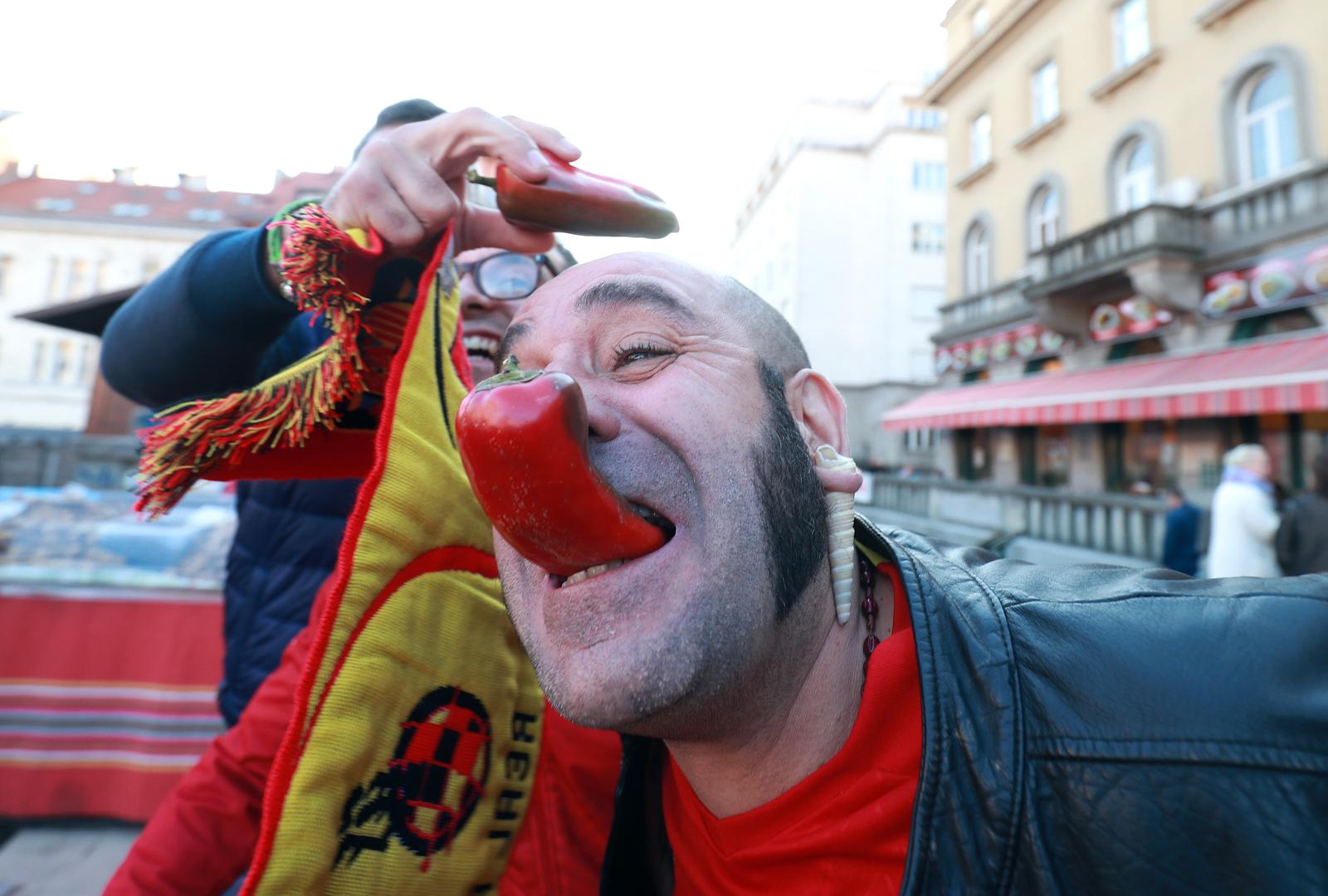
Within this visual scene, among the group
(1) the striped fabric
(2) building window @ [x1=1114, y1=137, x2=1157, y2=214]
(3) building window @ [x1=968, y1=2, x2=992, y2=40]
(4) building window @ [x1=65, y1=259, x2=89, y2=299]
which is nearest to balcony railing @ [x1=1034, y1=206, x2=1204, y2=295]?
(2) building window @ [x1=1114, y1=137, x2=1157, y2=214]

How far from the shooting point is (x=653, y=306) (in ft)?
3.66

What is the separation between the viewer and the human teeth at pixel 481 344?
5.92 feet

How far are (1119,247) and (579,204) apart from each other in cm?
1318

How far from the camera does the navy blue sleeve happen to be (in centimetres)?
133

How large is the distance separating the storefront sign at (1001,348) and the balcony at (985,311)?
245mm

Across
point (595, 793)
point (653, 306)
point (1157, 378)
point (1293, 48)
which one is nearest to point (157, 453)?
point (653, 306)

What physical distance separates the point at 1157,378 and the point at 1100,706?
12.0 metres

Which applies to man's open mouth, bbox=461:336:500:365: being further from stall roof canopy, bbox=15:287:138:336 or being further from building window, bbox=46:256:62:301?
building window, bbox=46:256:62:301

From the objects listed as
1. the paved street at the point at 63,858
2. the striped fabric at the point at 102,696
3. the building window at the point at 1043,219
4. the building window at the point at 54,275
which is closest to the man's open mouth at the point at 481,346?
the striped fabric at the point at 102,696

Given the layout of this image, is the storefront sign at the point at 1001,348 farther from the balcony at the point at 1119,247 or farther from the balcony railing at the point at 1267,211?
the balcony railing at the point at 1267,211

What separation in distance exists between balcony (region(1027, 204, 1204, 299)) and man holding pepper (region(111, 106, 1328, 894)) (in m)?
11.9

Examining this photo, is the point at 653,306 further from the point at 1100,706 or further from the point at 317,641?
the point at 1100,706

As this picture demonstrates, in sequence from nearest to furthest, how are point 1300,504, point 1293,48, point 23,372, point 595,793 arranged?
point 595,793 → point 1300,504 → point 1293,48 → point 23,372

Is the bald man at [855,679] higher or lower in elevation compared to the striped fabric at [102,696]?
higher
